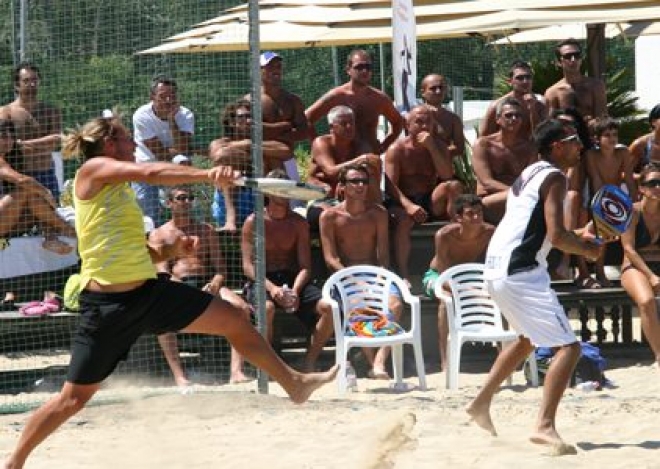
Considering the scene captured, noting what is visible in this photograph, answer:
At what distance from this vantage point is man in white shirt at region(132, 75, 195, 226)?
11.0 meters

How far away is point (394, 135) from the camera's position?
40.8 ft

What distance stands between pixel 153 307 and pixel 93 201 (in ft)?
1.86

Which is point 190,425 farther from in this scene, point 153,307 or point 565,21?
point 565,21

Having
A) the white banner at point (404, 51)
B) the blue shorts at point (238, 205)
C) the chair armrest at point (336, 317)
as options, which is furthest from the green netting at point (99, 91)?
the white banner at point (404, 51)

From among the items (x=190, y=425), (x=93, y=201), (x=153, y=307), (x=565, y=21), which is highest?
(x=565, y=21)

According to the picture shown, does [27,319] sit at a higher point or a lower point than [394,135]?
lower

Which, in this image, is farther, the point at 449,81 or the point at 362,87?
the point at 449,81

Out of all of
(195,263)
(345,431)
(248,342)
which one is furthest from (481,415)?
(195,263)

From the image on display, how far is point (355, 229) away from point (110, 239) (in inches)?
166

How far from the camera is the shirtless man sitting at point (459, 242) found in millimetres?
11047

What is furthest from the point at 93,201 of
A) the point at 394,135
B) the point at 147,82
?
the point at 394,135

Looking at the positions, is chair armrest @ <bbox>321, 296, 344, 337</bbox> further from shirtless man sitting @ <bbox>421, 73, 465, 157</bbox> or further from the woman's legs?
the woman's legs

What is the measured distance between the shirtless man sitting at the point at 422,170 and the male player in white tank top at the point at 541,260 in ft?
12.1

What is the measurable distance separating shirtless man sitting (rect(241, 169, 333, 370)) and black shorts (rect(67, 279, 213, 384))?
3.45 m
